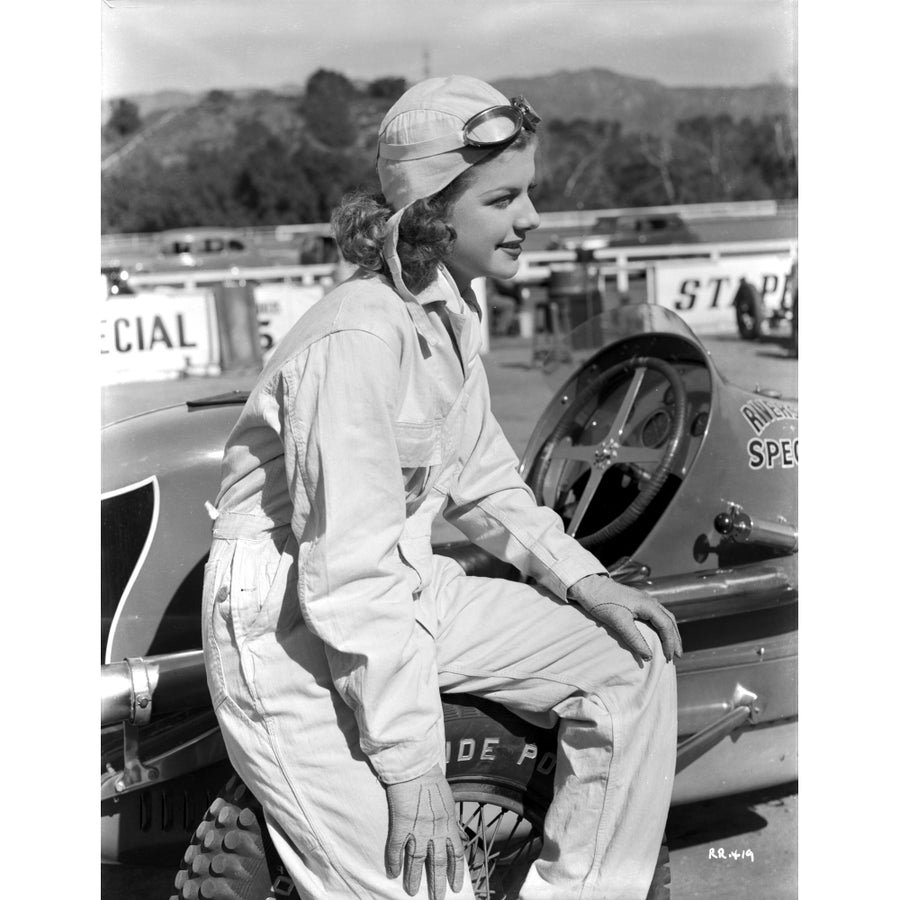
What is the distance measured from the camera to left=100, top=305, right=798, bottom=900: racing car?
2160mm

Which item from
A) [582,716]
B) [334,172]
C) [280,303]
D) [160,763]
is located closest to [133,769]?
[160,763]

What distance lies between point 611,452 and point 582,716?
3.76ft

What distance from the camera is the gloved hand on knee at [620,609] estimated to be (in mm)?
2074

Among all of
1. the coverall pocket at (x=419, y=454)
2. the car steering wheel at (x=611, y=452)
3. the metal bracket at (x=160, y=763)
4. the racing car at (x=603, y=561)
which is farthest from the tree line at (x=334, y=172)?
the coverall pocket at (x=419, y=454)

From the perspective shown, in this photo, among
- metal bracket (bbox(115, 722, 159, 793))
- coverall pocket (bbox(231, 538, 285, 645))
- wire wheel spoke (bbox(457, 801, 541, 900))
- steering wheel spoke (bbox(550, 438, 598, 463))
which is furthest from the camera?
steering wheel spoke (bbox(550, 438, 598, 463))

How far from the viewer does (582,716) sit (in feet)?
6.52

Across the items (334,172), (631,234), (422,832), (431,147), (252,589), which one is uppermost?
(334,172)

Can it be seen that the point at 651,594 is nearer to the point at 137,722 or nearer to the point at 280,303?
the point at 137,722

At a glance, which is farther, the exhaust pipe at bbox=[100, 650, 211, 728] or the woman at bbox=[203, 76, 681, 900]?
the exhaust pipe at bbox=[100, 650, 211, 728]

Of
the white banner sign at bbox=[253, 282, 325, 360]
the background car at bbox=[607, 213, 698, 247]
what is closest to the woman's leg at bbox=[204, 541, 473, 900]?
the white banner sign at bbox=[253, 282, 325, 360]

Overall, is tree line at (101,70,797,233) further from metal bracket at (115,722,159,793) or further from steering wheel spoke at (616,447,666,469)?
metal bracket at (115,722,159,793)

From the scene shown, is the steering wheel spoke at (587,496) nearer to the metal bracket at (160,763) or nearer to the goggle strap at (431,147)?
the metal bracket at (160,763)

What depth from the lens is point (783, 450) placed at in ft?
9.43
